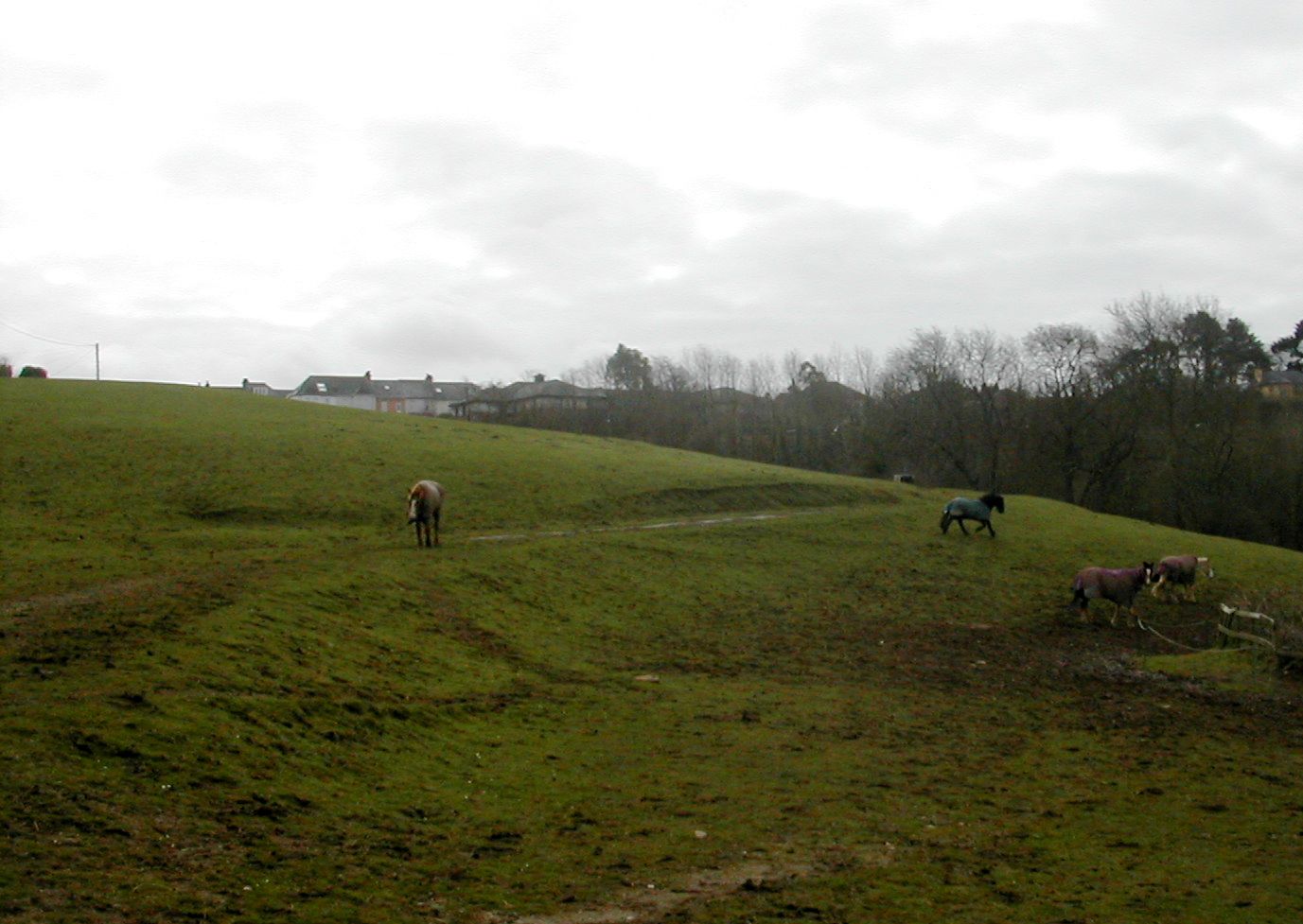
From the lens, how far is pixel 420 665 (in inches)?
730

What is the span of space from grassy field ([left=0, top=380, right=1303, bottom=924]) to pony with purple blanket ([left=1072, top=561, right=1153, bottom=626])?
0.86 metres

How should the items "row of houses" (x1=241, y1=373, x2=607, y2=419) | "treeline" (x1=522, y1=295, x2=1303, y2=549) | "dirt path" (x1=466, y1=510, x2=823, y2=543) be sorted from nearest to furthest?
"dirt path" (x1=466, y1=510, x2=823, y2=543)
"treeline" (x1=522, y1=295, x2=1303, y2=549)
"row of houses" (x1=241, y1=373, x2=607, y2=419)

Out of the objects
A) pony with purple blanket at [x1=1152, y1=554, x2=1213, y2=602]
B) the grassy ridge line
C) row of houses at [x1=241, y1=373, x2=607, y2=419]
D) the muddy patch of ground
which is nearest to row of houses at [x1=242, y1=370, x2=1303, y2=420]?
row of houses at [x1=241, y1=373, x2=607, y2=419]

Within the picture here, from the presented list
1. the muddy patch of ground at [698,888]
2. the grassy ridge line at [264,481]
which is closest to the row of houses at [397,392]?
the grassy ridge line at [264,481]

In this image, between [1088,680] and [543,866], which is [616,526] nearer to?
[1088,680]

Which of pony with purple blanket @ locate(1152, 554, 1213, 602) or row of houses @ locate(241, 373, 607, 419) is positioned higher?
row of houses @ locate(241, 373, 607, 419)

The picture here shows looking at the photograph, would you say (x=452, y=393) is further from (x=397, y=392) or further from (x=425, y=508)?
(x=425, y=508)

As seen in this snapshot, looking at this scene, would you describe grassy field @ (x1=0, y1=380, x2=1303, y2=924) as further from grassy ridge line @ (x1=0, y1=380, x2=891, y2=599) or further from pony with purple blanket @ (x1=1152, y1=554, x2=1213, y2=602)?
pony with purple blanket @ (x1=1152, y1=554, x2=1213, y2=602)

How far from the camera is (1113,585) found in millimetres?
30375

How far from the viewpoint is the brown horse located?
29000 millimetres

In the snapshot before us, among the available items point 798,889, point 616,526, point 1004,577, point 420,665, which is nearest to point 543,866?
point 798,889

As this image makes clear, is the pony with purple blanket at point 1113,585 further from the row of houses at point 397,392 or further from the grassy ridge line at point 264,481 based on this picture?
the row of houses at point 397,392

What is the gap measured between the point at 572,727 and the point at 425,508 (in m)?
13.6

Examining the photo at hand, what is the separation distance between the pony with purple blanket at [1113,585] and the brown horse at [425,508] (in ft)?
57.6
